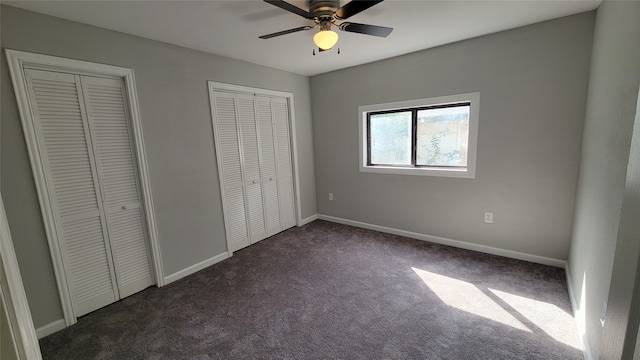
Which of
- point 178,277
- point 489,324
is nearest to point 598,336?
point 489,324

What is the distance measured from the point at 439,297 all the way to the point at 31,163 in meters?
3.51

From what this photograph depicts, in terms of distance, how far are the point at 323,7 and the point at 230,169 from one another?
86.0 inches

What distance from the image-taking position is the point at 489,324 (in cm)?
200

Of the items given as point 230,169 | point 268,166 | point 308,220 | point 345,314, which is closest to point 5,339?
point 345,314

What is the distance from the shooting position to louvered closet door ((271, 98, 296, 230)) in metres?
3.93

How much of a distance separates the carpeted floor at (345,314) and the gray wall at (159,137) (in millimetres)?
459

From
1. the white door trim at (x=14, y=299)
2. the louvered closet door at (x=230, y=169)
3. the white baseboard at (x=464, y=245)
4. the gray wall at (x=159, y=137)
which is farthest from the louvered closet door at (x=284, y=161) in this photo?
the white door trim at (x=14, y=299)

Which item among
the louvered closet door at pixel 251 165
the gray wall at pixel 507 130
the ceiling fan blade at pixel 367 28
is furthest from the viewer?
the louvered closet door at pixel 251 165

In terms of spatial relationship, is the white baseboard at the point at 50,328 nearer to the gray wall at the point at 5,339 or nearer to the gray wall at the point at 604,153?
the gray wall at the point at 5,339

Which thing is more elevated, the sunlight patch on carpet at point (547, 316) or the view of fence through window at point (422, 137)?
the view of fence through window at point (422, 137)

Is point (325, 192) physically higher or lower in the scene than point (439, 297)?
higher

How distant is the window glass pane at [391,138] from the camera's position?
3617 millimetres

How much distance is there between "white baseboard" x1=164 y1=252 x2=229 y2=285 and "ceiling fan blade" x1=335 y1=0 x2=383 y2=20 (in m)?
2.89

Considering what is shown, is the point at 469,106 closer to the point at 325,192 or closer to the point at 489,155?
the point at 489,155
